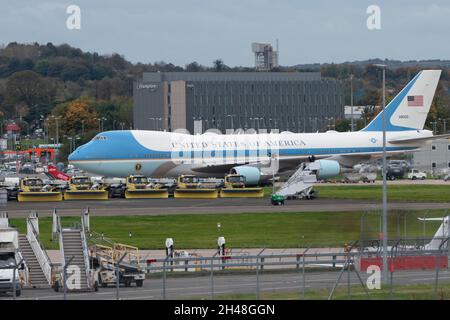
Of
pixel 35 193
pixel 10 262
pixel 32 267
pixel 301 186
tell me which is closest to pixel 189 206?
pixel 301 186

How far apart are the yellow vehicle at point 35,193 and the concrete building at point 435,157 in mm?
62269

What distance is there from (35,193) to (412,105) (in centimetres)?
3611

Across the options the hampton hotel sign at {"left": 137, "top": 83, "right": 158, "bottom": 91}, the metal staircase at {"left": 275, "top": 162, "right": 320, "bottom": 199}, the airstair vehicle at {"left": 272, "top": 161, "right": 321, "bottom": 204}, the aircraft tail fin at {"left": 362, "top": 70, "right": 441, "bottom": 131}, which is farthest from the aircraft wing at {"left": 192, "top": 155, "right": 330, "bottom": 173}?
the hampton hotel sign at {"left": 137, "top": 83, "right": 158, "bottom": 91}

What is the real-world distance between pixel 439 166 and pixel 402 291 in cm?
10812

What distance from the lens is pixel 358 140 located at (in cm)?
A: 10662

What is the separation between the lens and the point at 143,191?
9494 centimetres

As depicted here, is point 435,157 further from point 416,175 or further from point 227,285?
point 227,285

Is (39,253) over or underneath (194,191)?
over

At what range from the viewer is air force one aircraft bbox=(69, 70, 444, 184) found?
336ft

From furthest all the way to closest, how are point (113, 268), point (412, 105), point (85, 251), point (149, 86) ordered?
point (149, 86), point (412, 105), point (85, 251), point (113, 268)

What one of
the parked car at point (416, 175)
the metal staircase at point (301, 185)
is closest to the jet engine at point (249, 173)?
the metal staircase at point (301, 185)

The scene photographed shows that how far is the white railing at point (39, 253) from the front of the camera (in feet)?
151

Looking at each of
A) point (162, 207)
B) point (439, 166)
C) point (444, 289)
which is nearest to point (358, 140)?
point (162, 207)
